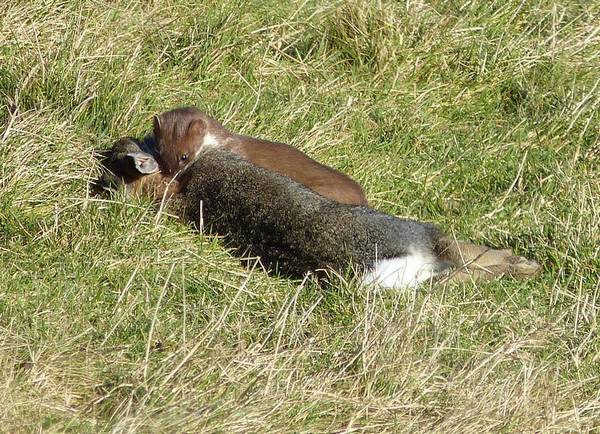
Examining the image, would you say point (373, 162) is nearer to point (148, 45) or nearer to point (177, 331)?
point (148, 45)

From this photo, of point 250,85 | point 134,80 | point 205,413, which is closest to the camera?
point 205,413

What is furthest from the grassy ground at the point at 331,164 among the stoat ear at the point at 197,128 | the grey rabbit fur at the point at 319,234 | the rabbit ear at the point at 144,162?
the stoat ear at the point at 197,128

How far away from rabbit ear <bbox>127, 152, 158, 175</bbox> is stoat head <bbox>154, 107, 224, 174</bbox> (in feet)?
0.47

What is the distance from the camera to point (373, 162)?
25.6ft

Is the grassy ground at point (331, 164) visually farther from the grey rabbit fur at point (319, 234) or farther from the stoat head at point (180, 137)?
the stoat head at point (180, 137)

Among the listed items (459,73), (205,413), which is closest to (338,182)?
(459,73)

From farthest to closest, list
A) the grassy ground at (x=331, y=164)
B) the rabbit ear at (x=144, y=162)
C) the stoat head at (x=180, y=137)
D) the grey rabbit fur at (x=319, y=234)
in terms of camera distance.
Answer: the stoat head at (x=180, y=137) → the rabbit ear at (x=144, y=162) → the grey rabbit fur at (x=319, y=234) → the grassy ground at (x=331, y=164)

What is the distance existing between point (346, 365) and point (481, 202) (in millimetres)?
2800

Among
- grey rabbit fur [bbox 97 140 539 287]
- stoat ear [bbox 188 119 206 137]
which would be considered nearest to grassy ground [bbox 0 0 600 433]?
grey rabbit fur [bbox 97 140 539 287]

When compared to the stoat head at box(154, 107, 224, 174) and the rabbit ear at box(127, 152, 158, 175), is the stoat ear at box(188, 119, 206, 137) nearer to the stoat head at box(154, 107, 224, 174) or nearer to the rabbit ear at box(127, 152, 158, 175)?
the stoat head at box(154, 107, 224, 174)

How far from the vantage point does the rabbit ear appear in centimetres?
711

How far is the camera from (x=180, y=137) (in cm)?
732

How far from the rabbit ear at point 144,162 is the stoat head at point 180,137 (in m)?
0.14

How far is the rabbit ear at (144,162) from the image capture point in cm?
711
